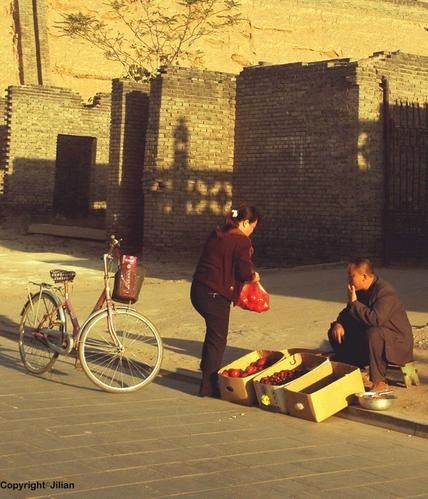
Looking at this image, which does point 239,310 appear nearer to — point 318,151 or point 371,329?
point 371,329

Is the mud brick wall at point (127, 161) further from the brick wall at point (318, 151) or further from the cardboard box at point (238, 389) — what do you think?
the cardboard box at point (238, 389)

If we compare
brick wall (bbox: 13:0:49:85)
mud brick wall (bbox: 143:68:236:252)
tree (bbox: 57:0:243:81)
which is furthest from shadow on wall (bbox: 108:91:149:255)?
brick wall (bbox: 13:0:49:85)

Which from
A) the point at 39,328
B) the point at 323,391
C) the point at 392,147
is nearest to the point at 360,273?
the point at 323,391

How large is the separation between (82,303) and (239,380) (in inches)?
254

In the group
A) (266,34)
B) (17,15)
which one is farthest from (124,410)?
(266,34)

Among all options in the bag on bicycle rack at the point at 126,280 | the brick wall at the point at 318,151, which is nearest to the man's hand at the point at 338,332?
the bag on bicycle rack at the point at 126,280

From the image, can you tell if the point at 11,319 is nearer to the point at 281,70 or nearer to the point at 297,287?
the point at 297,287

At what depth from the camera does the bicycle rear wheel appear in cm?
858

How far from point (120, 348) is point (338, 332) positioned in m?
1.91

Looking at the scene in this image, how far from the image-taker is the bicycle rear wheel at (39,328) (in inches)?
338

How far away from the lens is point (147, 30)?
42844mm

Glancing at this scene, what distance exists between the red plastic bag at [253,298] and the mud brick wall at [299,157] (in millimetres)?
10429

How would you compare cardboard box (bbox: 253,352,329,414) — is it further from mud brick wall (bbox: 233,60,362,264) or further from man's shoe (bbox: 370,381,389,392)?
mud brick wall (bbox: 233,60,362,264)

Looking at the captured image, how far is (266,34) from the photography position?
49656 millimetres
